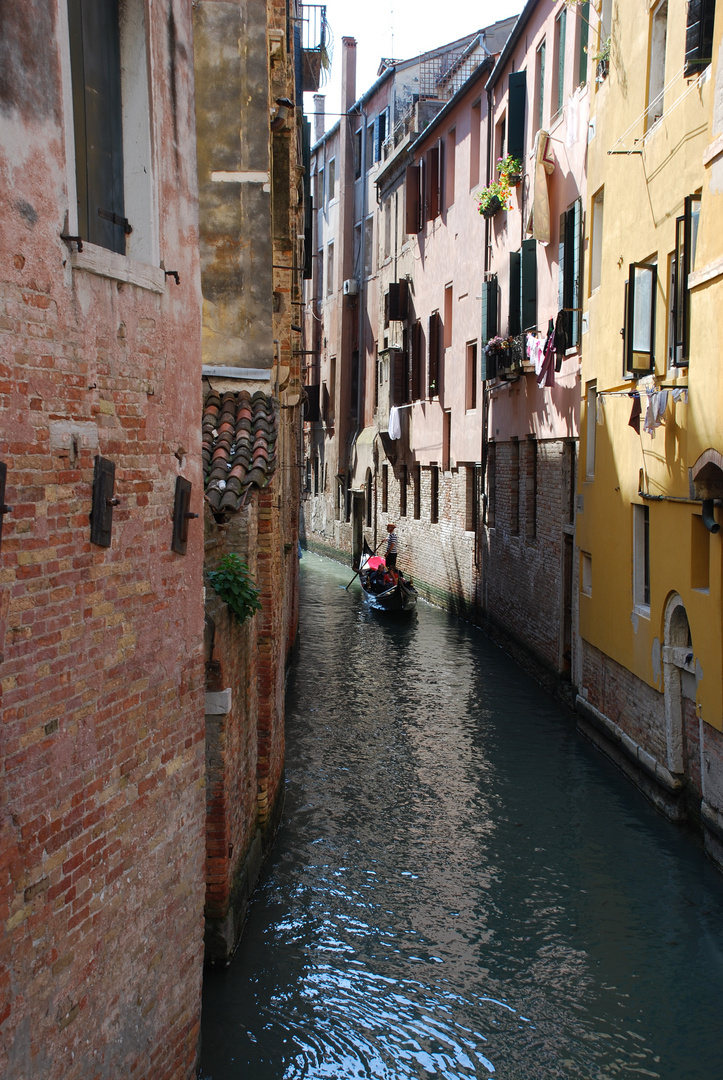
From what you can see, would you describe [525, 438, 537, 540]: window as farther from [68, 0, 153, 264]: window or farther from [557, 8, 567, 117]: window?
[68, 0, 153, 264]: window

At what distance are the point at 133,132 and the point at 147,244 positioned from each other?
1.41ft

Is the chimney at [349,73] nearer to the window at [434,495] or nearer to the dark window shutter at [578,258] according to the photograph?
the window at [434,495]

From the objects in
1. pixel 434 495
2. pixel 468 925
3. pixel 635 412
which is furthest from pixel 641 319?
pixel 434 495

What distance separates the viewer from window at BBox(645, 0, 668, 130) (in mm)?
9906

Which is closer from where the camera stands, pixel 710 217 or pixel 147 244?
pixel 147 244

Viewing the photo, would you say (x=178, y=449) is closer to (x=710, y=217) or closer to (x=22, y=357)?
(x=22, y=357)

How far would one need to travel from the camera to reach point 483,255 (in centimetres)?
1927

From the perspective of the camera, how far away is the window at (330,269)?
3294 cm

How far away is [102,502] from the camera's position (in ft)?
12.6

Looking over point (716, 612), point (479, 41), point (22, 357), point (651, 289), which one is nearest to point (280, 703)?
point (716, 612)

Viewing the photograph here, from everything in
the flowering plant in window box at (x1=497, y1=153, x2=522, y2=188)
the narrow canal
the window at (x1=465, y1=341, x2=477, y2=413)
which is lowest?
the narrow canal

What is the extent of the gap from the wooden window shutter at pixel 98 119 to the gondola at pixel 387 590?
641 inches

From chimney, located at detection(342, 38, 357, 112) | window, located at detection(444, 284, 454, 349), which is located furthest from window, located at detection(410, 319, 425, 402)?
chimney, located at detection(342, 38, 357, 112)

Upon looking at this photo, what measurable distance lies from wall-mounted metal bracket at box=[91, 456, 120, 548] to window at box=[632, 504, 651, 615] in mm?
7429
